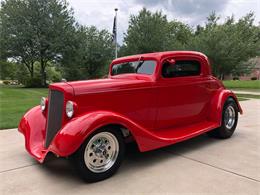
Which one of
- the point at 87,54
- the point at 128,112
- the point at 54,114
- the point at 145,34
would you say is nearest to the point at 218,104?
the point at 128,112

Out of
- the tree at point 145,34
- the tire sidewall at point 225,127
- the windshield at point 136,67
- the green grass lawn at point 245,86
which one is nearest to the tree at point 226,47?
the green grass lawn at point 245,86

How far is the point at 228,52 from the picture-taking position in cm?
2155

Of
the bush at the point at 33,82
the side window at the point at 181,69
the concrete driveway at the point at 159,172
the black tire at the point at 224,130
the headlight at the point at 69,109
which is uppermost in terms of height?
the side window at the point at 181,69

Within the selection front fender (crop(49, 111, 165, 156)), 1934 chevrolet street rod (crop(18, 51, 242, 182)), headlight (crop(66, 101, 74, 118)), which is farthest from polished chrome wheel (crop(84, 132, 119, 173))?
headlight (crop(66, 101, 74, 118))

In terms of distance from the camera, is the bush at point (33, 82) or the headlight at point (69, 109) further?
the bush at point (33, 82)

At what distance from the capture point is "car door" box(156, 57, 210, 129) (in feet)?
13.6

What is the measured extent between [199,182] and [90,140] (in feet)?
4.68

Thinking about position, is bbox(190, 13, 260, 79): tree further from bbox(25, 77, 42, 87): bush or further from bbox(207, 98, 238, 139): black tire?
bbox(207, 98, 238, 139): black tire

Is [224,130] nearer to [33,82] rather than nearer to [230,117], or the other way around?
[230,117]

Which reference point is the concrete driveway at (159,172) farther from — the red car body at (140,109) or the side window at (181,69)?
the side window at (181,69)

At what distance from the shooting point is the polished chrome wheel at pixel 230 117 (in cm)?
521

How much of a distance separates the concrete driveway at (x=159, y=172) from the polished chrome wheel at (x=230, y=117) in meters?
0.60

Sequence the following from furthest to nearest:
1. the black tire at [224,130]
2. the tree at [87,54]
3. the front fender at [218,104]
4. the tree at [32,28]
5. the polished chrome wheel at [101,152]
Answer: the tree at [87,54] → the tree at [32,28] → the black tire at [224,130] → the front fender at [218,104] → the polished chrome wheel at [101,152]

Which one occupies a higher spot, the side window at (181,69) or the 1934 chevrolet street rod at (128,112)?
the side window at (181,69)
